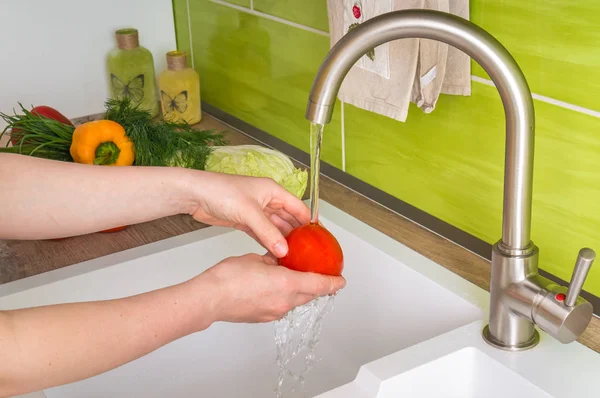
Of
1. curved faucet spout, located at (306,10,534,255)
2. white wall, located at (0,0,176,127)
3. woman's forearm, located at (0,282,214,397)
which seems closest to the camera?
woman's forearm, located at (0,282,214,397)

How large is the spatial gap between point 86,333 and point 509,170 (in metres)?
0.50

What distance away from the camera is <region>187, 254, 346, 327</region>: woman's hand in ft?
2.72

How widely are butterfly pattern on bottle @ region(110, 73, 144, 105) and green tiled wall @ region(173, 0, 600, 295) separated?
30cm

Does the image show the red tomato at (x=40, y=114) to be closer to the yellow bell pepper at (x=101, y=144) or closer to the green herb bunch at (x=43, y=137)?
the green herb bunch at (x=43, y=137)

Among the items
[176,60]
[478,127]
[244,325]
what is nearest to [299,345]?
[244,325]

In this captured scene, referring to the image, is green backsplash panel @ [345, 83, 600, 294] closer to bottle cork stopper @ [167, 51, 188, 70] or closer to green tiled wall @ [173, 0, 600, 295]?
green tiled wall @ [173, 0, 600, 295]

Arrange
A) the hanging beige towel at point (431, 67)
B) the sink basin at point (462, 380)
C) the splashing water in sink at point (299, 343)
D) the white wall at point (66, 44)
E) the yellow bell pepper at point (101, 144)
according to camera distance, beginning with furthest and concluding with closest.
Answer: the white wall at point (66, 44) < the yellow bell pepper at point (101, 144) < the splashing water in sink at point (299, 343) < the hanging beige towel at point (431, 67) < the sink basin at point (462, 380)

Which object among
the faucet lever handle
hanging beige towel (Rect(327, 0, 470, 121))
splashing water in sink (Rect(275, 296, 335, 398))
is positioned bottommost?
splashing water in sink (Rect(275, 296, 335, 398))

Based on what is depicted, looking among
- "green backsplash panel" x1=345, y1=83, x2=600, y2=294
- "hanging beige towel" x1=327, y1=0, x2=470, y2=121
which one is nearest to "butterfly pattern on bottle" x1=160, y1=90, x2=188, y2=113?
"green backsplash panel" x1=345, y1=83, x2=600, y2=294

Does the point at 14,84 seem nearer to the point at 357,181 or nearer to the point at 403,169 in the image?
the point at 357,181

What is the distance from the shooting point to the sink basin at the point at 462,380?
914 mm

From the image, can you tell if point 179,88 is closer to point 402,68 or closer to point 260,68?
point 260,68

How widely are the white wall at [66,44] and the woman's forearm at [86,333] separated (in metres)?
1.20

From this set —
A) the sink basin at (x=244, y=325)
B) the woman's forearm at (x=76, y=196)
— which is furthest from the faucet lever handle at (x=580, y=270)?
the woman's forearm at (x=76, y=196)
